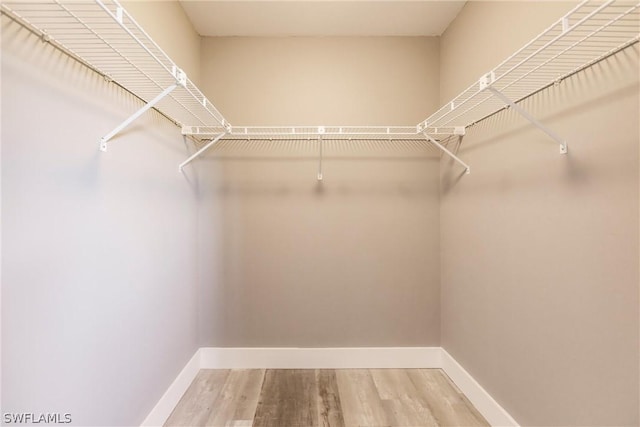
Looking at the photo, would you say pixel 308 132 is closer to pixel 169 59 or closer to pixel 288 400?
pixel 169 59

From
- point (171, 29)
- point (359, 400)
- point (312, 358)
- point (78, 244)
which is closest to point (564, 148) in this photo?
point (359, 400)

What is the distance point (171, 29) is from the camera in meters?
1.65

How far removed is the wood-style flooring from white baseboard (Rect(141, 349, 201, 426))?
36 mm

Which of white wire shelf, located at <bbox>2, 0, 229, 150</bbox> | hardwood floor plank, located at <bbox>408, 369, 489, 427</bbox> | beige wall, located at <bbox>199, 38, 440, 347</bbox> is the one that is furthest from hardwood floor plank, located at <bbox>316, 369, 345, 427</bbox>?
white wire shelf, located at <bbox>2, 0, 229, 150</bbox>

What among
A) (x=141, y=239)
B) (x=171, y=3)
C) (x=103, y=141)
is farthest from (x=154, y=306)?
(x=171, y=3)

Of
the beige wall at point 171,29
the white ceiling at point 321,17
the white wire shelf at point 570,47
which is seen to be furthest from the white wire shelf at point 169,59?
the white ceiling at point 321,17

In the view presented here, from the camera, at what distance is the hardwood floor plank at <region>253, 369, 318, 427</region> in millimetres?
1563

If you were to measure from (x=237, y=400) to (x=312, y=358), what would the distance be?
21.9 inches

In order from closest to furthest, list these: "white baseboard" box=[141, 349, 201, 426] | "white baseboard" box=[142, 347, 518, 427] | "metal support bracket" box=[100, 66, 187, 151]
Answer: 1. "metal support bracket" box=[100, 66, 187, 151]
2. "white baseboard" box=[141, 349, 201, 426]
3. "white baseboard" box=[142, 347, 518, 427]

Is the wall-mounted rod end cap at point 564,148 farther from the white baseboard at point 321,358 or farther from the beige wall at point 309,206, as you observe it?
the white baseboard at point 321,358

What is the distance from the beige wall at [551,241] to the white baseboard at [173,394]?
1.69 metres

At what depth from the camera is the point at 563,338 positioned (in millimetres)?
1106

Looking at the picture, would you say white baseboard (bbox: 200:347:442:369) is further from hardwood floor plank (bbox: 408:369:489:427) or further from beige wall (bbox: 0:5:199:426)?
beige wall (bbox: 0:5:199:426)

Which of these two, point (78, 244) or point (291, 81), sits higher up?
point (291, 81)
